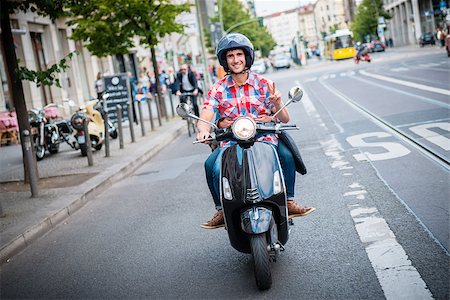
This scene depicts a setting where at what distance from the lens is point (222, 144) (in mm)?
4988

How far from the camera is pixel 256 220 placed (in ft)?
A: 14.4

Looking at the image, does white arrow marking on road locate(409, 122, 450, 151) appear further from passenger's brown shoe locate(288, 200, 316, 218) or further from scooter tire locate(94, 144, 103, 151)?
scooter tire locate(94, 144, 103, 151)

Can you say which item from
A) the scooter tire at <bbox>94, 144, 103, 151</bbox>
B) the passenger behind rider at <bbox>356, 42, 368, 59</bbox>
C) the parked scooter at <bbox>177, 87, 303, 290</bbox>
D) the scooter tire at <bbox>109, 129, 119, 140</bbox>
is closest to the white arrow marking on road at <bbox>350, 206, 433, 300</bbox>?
the parked scooter at <bbox>177, 87, 303, 290</bbox>

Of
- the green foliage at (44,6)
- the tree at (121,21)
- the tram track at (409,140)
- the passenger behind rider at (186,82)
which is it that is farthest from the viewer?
the tree at (121,21)

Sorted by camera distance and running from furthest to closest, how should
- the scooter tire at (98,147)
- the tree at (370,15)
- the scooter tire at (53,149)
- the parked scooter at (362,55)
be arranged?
the tree at (370,15) < the parked scooter at (362,55) < the scooter tire at (53,149) < the scooter tire at (98,147)

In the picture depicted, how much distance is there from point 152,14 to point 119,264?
55.6ft

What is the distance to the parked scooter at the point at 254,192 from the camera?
4340mm

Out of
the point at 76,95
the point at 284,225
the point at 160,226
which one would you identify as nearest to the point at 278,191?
the point at 284,225

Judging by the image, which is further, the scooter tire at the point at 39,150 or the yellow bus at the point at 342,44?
the yellow bus at the point at 342,44

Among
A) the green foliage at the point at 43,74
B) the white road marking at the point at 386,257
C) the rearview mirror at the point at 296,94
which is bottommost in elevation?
the white road marking at the point at 386,257

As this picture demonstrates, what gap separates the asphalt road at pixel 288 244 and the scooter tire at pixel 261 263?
0.07 m

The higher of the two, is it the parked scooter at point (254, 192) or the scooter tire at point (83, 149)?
the parked scooter at point (254, 192)

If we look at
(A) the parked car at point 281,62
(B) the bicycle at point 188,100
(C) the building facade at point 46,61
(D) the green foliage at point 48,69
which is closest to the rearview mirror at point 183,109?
(D) the green foliage at point 48,69

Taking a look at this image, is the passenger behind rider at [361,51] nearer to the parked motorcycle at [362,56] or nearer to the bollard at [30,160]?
the parked motorcycle at [362,56]
